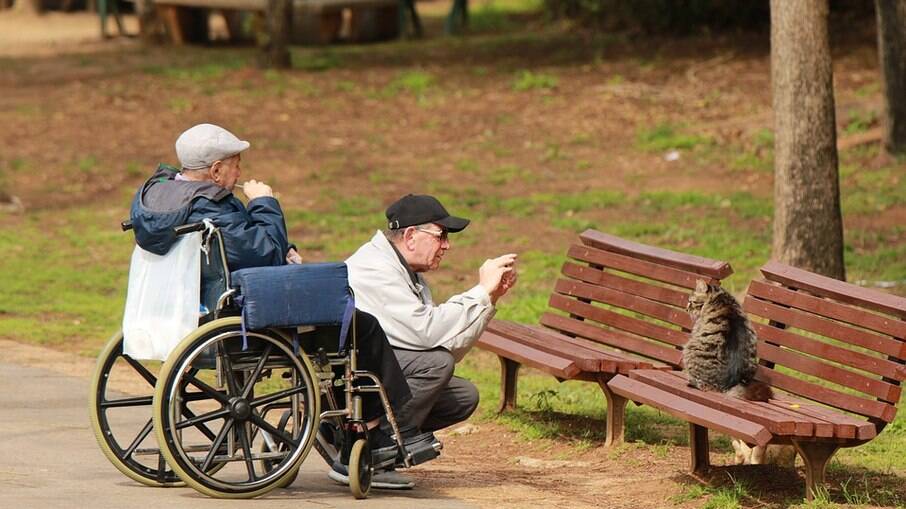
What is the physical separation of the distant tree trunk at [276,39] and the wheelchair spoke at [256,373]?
16.2 m

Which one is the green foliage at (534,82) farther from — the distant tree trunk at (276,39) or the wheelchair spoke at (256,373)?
the wheelchair spoke at (256,373)

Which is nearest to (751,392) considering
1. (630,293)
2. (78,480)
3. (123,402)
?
(630,293)

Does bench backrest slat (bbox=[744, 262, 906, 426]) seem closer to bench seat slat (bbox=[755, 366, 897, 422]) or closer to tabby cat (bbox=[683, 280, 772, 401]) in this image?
bench seat slat (bbox=[755, 366, 897, 422])

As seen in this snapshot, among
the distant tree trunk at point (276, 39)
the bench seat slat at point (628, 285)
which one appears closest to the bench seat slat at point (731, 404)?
the bench seat slat at point (628, 285)

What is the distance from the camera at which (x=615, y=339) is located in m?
7.69

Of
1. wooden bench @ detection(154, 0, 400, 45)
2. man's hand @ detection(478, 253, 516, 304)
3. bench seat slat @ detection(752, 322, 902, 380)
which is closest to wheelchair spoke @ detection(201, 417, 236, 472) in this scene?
man's hand @ detection(478, 253, 516, 304)

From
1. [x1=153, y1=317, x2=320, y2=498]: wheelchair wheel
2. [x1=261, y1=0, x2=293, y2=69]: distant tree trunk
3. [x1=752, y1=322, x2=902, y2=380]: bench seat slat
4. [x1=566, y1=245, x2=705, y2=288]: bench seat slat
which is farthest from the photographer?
[x1=261, y1=0, x2=293, y2=69]: distant tree trunk

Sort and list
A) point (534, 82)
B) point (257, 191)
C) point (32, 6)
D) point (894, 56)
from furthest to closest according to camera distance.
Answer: point (32, 6)
point (534, 82)
point (894, 56)
point (257, 191)

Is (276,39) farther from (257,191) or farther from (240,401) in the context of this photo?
(240,401)

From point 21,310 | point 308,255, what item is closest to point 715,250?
point 308,255

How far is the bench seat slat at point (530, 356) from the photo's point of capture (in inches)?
274

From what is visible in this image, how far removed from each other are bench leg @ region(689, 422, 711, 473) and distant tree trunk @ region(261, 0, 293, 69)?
15.9 metres

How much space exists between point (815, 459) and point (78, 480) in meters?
2.91

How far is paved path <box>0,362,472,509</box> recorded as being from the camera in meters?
5.56
